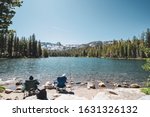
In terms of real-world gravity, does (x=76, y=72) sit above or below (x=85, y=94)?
below

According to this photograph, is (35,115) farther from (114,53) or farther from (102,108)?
(114,53)

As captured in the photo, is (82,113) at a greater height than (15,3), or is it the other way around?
(15,3)

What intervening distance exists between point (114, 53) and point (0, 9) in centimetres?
14325

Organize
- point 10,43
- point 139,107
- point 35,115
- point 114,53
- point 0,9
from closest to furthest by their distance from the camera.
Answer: point 35,115 → point 139,107 → point 0,9 → point 10,43 → point 114,53

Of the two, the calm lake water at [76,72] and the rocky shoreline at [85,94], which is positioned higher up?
the rocky shoreline at [85,94]

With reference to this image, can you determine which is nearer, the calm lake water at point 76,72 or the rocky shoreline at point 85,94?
the rocky shoreline at point 85,94

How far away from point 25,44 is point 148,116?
422 feet

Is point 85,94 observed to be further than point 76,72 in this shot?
No

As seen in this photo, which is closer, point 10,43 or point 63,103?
point 63,103

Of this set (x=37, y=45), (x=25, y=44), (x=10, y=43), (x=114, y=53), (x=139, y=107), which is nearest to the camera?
(x=139, y=107)

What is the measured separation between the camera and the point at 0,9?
1293cm

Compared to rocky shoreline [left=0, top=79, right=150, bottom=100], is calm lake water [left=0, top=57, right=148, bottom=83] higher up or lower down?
lower down

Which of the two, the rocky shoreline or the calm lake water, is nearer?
the rocky shoreline

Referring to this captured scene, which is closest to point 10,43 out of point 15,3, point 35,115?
point 15,3
